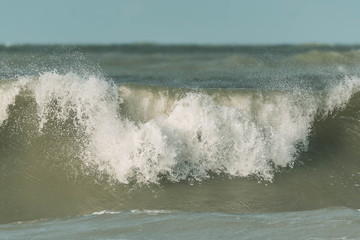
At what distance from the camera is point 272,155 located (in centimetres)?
1182

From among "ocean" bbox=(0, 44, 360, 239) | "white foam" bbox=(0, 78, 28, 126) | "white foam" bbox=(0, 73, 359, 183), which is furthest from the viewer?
"white foam" bbox=(0, 78, 28, 126)

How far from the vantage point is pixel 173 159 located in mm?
11227

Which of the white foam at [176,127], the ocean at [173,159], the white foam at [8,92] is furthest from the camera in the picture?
the white foam at [8,92]

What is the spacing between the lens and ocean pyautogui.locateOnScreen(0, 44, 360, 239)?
921 cm

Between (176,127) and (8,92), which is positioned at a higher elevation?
(8,92)

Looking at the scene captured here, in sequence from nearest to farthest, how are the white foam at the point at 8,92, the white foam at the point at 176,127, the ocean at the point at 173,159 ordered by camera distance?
the ocean at the point at 173,159 → the white foam at the point at 176,127 → the white foam at the point at 8,92

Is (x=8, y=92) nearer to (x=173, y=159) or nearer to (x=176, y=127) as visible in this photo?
(x=176, y=127)

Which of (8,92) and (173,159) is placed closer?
(173,159)

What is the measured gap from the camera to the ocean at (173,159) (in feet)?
30.2

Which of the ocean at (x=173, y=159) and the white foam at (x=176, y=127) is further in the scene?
the white foam at (x=176, y=127)

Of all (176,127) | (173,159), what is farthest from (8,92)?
(173,159)

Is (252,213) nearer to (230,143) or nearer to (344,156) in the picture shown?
(230,143)

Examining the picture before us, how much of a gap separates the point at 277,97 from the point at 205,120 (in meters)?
1.68

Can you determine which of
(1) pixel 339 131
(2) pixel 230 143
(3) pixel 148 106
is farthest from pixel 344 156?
(3) pixel 148 106
